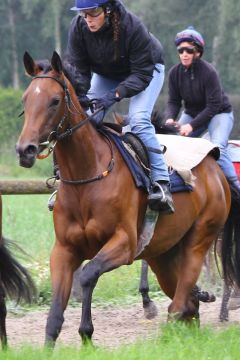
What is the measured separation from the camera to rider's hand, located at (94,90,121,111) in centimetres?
718

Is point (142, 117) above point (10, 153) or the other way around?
above

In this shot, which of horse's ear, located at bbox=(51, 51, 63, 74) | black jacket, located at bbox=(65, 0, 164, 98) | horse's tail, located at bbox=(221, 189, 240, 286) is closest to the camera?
horse's ear, located at bbox=(51, 51, 63, 74)

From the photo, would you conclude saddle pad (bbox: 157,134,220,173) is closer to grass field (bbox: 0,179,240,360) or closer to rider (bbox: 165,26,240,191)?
rider (bbox: 165,26,240,191)

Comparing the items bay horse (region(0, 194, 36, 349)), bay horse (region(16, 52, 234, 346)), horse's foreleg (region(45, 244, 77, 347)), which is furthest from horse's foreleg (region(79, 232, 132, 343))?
bay horse (region(0, 194, 36, 349))

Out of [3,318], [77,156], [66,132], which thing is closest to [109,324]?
[3,318]

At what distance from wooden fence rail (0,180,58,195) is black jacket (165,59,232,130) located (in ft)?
5.10

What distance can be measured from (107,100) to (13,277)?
6.08 ft

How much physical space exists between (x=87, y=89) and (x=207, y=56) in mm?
44904

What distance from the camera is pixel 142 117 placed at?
24.7ft

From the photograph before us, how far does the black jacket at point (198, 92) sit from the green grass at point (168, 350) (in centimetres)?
297

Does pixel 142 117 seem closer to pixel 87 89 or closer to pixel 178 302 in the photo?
pixel 87 89

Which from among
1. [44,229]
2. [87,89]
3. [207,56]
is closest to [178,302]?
[87,89]

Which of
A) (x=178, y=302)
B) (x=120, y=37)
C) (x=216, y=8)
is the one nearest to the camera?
(x=120, y=37)

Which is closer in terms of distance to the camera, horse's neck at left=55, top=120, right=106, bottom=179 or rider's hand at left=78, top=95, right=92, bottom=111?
horse's neck at left=55, top=120, right=106, bottom=179
